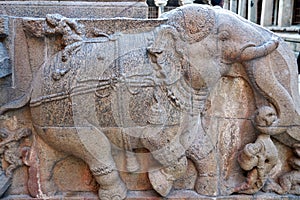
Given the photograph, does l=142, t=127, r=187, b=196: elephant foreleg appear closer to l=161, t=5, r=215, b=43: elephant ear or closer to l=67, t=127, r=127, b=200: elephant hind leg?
l=67, t=127, r=127, b=200: elephant hind leg

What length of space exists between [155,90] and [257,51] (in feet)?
2.45

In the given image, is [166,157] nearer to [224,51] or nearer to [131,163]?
[131,163]

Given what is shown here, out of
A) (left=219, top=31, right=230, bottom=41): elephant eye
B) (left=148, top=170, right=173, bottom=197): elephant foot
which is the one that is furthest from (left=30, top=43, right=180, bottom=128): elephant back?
(left=219, top=31, right=230, bottom=41): elephant eye

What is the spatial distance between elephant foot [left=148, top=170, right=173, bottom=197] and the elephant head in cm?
66

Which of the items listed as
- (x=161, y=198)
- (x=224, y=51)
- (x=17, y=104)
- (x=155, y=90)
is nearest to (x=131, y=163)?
(x=161, y=198)

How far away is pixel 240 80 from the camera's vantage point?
8.55ft

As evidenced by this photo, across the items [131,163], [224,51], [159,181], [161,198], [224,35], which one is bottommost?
[161,198]

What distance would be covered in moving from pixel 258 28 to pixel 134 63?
3.08ft

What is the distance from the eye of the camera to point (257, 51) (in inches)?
96.2

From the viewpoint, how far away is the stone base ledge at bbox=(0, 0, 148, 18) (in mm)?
2553

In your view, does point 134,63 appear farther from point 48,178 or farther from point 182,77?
point 48,178

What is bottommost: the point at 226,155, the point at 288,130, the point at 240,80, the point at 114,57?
the point at 226,155

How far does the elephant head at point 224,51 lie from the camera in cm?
240

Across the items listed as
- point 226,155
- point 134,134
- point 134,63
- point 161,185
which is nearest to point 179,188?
point 161,185
